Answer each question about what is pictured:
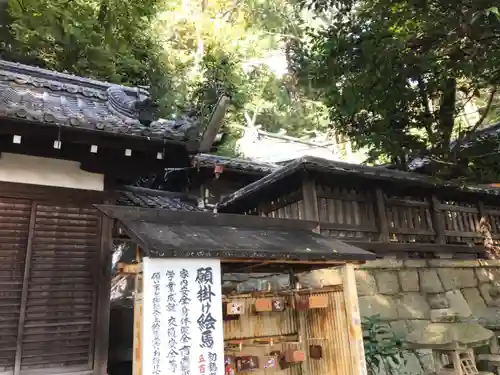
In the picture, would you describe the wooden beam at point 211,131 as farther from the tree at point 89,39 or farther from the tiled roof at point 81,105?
the tree at point 89,39

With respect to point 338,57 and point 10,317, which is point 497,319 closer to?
point 338,57

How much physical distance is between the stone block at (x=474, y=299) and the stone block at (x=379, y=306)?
245cm

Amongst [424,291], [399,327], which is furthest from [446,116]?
[399,327]

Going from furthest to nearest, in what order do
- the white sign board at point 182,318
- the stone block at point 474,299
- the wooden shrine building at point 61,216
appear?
the stone block at point 474,299, the wooden shrine building at point 61,216, the white sign board at point 182,318

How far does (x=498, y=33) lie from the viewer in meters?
5.58

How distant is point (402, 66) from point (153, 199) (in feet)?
16.5

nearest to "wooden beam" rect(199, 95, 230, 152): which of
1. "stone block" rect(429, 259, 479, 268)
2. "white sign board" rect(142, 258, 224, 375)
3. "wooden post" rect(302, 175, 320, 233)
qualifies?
"white sign board" rect(142, 258, 224, 375)

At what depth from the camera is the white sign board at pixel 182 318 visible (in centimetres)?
397

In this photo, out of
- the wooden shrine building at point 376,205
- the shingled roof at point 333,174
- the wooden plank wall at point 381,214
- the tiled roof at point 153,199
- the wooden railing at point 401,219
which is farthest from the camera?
the wooden railing at point 401,219

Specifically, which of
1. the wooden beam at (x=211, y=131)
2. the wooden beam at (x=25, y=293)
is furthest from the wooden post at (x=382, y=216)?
the wooden beam at (x=25, y=293)

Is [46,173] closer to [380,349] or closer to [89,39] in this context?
[89,39]

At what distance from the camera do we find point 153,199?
8.05m

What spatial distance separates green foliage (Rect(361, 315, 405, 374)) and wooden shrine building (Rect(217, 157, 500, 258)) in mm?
1699

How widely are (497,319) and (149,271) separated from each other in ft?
28.6
